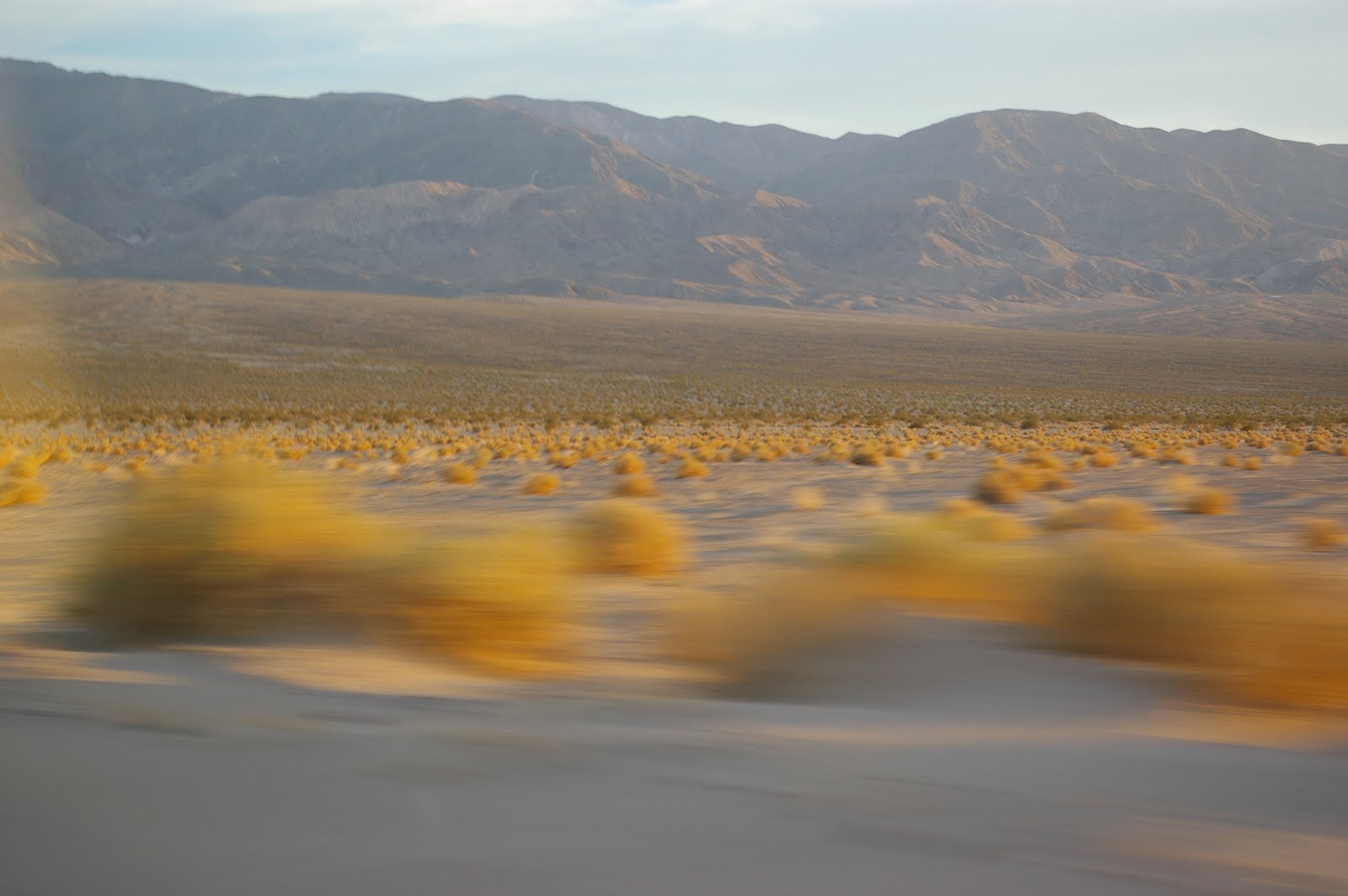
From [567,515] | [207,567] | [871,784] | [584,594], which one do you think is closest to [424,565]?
[207,567]

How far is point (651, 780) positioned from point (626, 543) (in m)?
5.46

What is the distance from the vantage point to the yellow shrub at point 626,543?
8.61m

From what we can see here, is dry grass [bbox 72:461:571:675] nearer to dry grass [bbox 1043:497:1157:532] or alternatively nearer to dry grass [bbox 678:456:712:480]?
dry grass [bbox 1043:497:1157:532]

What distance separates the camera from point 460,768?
3.53 m

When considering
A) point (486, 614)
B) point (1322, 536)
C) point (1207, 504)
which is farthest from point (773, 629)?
point (1207, 504)

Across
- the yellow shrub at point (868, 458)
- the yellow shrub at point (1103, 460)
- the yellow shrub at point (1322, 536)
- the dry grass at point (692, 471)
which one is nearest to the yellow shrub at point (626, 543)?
the yellow shrub at point (1322, 536)

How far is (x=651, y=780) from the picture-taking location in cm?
345

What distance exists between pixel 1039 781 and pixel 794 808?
79 cm

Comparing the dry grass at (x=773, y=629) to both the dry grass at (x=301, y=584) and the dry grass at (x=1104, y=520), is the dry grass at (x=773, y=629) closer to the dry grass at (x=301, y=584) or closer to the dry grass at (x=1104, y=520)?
the dry grass at (x=301, y=584)

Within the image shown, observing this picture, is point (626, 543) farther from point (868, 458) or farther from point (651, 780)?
point (868, 458)

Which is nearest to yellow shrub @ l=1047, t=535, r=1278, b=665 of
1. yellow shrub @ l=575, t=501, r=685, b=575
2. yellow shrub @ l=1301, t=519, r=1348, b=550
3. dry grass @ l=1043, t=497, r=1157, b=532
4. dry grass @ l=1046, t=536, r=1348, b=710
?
dry grass @ l=1046, t=536, r=1348, b=710

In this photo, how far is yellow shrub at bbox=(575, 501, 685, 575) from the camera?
8.61 meters

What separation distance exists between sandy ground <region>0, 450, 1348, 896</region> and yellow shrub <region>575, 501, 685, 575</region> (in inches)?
137

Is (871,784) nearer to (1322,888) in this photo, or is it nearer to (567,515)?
(1322,888)
